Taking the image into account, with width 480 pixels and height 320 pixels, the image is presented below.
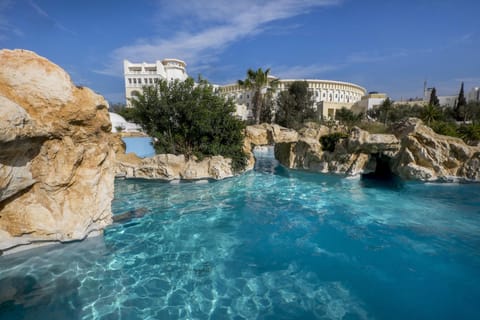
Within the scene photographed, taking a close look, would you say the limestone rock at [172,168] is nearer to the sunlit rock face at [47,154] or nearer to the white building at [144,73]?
the sunlit rock face at [47,154]

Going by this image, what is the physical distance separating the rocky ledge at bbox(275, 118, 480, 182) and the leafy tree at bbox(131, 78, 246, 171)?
6516 millimetres

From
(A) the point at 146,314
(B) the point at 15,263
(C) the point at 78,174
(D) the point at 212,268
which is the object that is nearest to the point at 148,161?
(C) the point at 78,174

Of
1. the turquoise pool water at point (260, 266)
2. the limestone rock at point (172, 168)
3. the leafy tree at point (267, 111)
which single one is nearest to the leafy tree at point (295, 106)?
the leafy tree at point (267, 111)

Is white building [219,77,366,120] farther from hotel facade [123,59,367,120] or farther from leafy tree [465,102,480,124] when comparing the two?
leafy tree [465,102,480,124]

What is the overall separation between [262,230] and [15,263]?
6.32 m

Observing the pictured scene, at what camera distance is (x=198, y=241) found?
22.8 ft

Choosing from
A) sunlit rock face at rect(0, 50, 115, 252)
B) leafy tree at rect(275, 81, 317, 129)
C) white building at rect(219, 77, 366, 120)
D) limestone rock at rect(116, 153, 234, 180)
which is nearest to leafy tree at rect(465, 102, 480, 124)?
white building at rect(219, 77, 366, 120)

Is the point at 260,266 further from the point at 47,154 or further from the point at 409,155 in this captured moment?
the point at 409,155

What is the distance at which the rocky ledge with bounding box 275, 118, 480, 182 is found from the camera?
550 inches

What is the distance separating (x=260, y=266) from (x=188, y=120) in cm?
1146

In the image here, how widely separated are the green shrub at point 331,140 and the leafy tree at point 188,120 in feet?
20.7

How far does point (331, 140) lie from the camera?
16.8 metres

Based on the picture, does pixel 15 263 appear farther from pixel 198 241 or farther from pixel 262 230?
pixel 262 230

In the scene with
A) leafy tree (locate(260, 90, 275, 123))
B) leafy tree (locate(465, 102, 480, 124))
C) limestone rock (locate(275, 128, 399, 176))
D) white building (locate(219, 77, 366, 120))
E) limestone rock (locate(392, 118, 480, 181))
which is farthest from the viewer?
white building (locate(219, 77, 366, 120))
